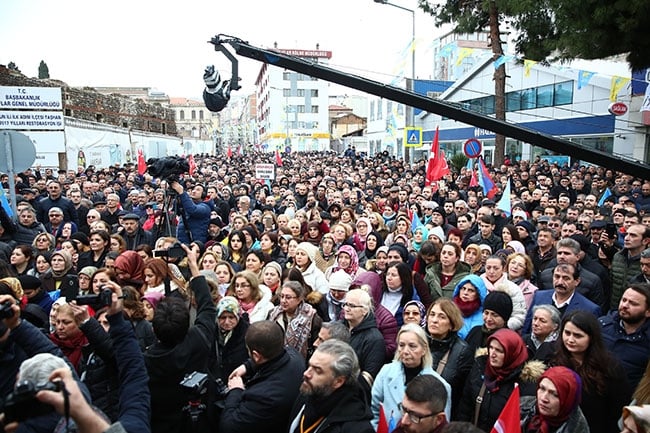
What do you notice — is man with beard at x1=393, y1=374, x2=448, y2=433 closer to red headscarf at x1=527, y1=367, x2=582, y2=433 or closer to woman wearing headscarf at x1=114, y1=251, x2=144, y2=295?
red headscarf at x1=527, y1=367, x2=582, y2=433

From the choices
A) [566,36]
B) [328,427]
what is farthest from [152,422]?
[566,36]

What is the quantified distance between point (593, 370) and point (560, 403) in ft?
1.85

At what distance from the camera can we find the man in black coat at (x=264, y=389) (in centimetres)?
300

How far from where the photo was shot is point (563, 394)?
285 centimetres

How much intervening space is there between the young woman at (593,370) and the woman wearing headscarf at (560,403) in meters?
0.32

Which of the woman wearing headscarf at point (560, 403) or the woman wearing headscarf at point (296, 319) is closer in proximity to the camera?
the woman wearing headscarf at point (560, 403)

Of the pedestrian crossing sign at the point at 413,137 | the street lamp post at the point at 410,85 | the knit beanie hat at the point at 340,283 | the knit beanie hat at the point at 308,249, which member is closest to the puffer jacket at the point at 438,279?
the knit beanie hat at the point at 340,283

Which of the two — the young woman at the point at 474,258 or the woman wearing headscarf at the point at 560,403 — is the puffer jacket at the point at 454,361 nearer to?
the woman wearing headscarf at the point at 560,403

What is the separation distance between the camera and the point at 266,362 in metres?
3.15

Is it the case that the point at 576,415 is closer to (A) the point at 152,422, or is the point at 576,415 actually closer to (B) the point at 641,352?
(B) the point at 641,352

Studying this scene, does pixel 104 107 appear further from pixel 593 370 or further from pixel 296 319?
pixel 593 370

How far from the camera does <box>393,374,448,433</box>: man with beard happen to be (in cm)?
264

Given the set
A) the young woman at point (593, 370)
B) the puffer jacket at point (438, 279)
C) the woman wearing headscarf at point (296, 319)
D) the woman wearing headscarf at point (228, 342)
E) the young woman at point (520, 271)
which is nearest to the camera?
the young woman at point (593, 370)

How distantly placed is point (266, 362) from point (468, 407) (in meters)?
1.42
